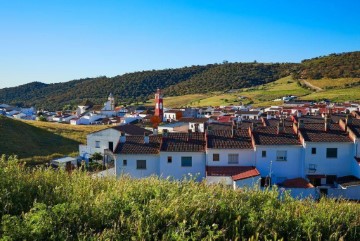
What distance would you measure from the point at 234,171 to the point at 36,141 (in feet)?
112

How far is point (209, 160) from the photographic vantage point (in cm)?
2834

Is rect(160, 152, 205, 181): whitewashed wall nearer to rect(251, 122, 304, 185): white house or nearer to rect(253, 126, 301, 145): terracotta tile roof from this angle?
rect(251, 122, 304, 185): white house

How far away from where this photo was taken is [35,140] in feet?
174

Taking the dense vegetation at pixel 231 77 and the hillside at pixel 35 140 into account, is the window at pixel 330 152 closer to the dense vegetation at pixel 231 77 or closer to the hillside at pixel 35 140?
the hillside at pixel 35 140

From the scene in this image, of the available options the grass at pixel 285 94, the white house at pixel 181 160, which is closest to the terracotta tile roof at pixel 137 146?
the white house at pixel 181 160

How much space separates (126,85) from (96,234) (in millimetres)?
174552

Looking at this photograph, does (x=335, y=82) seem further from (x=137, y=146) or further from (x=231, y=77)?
(x=137, y=146)

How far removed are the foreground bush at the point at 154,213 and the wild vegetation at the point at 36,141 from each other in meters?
32.8

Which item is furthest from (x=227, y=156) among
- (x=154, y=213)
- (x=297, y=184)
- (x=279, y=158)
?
(x=154, y=213)

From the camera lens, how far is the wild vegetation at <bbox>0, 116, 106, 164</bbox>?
44.4 meters

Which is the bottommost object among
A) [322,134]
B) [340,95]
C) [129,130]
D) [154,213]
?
[129,130]

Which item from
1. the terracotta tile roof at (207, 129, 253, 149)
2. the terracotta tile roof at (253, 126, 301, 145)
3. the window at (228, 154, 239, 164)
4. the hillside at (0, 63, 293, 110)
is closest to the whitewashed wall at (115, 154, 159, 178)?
the terracotta tile roof at (207, 129, 253, 149)

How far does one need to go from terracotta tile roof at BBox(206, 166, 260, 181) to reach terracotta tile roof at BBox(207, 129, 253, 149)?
4.93ft

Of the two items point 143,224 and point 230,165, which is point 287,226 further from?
point 230,165
